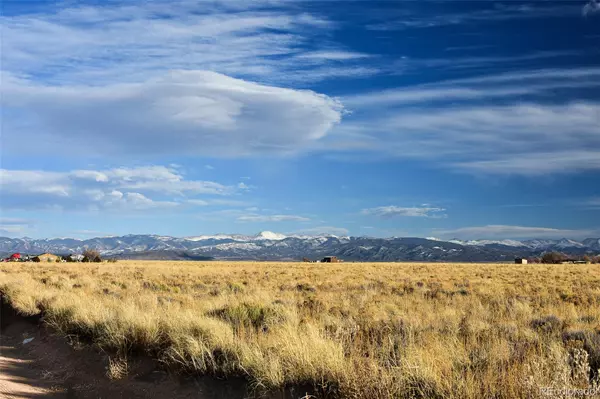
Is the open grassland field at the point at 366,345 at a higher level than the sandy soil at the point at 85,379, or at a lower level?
higher

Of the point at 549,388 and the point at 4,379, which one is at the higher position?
the point at 549,388

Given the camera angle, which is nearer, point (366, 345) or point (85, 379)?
A: point (366, 345)

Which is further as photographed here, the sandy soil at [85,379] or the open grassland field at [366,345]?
the sandy soil at [85,379]

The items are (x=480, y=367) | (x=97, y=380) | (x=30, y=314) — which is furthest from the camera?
(x=30, y=314)

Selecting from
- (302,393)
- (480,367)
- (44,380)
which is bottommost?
(44,380)

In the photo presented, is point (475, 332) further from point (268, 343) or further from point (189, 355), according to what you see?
point (189, 355)

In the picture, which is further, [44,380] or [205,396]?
[44,380]

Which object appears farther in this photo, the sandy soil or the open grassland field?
the sandy soil

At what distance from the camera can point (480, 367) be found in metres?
7.16

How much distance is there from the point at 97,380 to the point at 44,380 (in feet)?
4.61

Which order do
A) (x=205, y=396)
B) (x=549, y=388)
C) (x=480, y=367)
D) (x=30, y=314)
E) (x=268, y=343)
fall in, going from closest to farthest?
(x=549, y=388) → (x=480, y=367) → (x=205, y=396) → (x=268, y=343) → (x=30, y=314)

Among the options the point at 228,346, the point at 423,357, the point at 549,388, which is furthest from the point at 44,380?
the point at 549,388

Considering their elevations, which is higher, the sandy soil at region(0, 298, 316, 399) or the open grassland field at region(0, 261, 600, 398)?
the open grassland field at region(0, 261, 600, 398)

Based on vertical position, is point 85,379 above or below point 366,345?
below
